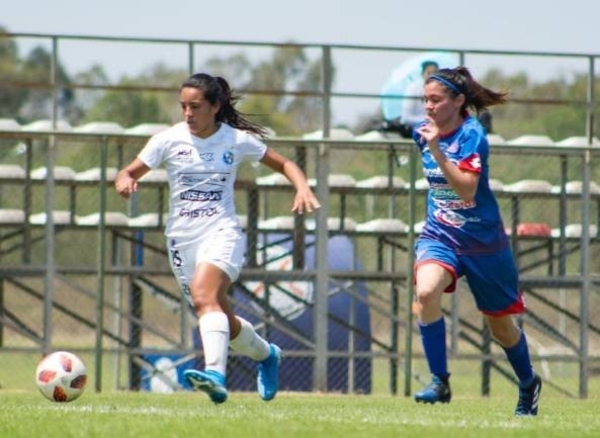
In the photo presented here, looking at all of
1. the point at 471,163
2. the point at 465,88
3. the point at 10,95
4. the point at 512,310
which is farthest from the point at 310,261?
the point at 471,163

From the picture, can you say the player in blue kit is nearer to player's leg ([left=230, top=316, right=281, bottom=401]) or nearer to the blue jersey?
the blue jersey

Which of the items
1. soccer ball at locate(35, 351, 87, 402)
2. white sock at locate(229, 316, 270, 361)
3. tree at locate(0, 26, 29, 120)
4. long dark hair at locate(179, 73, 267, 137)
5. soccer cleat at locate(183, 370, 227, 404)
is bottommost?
soccer ball at locate(35, 351, 87, 402)

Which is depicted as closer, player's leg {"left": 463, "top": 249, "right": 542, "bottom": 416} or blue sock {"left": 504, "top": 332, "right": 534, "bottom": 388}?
player's leg {"left": 463, "top": 249, "right": 542, "bottom": 416}

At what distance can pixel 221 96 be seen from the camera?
36.0ft

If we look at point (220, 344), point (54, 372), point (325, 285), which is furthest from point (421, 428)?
point (325, 285)

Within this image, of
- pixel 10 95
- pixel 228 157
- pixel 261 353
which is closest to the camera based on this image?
pixel 228 157

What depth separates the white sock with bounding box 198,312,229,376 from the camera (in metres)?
10.2

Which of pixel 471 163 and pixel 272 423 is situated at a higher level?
pixel 471 163

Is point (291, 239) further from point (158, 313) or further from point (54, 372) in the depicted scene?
point (158, 313)

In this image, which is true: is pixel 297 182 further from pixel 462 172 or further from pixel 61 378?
pixel 61 378

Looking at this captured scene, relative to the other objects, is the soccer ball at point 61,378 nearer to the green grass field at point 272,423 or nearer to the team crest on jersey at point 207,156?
the green grass field at point 272,423

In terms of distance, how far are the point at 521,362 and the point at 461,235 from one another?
0.86 metres

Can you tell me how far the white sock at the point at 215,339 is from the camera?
33.6 feet

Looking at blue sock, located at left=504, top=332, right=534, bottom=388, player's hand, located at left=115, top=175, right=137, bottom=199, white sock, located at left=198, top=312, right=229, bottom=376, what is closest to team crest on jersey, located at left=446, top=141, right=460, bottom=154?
blue sock, located at left=504, top=332, right=534, bottom=388
